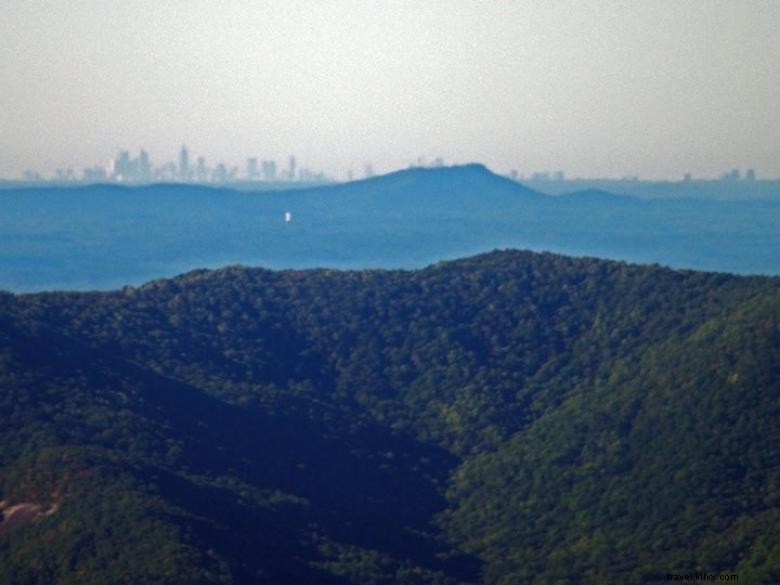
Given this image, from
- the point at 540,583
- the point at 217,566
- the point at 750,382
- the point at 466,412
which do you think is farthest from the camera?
the point at 466,412

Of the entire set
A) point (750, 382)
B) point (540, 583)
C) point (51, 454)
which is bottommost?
point (540, 583)

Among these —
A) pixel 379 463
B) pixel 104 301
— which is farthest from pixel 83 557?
pixel 104 301

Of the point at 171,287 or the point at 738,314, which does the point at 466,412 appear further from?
the point at 171,287

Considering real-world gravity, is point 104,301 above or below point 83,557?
above

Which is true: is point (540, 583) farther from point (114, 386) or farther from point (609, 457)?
point (114, 386)

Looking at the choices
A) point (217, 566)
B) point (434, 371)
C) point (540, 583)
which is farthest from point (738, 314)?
point (217, 566)

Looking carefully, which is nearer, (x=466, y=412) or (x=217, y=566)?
(x=217, y=566)

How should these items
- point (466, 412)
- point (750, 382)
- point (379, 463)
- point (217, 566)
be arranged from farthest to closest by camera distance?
1. point (466, 412)
2. point (379, 463)
3. point (750, 382)
4. point (217, 566)
